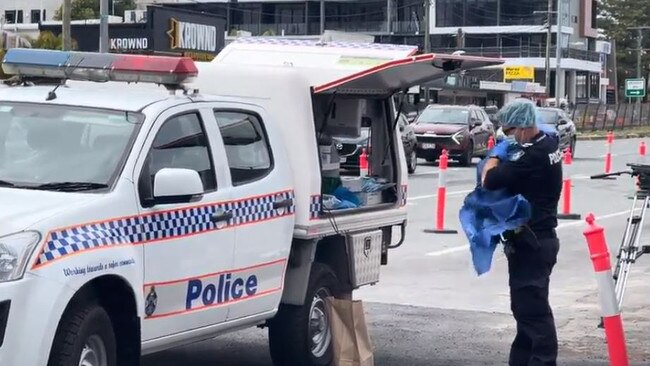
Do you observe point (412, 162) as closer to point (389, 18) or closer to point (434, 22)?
point (389, 18)

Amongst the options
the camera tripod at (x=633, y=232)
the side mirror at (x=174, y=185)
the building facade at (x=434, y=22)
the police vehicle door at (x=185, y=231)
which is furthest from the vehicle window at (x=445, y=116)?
the building facade at (x=434, y=22)

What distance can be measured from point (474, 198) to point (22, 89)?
2.80 m

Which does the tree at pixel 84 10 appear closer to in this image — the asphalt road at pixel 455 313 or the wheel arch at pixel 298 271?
the asphalt road at pixel 455 313

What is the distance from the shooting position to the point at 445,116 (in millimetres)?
35250

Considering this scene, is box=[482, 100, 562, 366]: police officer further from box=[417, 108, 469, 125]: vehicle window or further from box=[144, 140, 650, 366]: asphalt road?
box=[417, 108, 469, 125]: vehicle window

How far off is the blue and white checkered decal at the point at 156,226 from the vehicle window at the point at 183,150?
22 centimetres

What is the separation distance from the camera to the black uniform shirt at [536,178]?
754 centimetres

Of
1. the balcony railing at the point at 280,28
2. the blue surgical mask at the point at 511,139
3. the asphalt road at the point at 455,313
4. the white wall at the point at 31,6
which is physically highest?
the white wall at the point at 31,6

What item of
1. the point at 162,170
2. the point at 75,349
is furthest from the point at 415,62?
the point at 75,349

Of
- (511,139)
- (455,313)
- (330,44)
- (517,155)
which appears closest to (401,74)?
(330,44)

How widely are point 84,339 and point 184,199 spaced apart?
105 cm

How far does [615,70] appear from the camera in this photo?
117 metres

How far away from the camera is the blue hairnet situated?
759 cm

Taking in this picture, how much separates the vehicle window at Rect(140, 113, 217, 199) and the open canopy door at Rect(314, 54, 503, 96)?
4.19 feet
